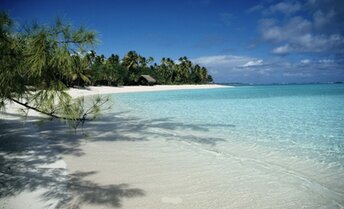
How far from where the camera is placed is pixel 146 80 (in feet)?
208

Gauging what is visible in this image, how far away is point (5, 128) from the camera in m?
8.22

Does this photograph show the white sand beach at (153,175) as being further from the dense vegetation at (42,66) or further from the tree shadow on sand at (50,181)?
the dense vegetation at (42,66)

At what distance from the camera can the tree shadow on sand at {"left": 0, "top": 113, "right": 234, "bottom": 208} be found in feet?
13.1

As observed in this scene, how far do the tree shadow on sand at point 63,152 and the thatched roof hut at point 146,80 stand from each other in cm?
5228

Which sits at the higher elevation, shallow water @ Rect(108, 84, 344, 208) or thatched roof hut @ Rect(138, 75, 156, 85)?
thatched roof hut @ Rect(138, 75, 156, 85)

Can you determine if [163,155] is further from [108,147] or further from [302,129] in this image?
[302,129]

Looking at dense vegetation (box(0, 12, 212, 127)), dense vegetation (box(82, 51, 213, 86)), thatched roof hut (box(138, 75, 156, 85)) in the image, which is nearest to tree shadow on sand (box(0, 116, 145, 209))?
dense vegetation (box(0, 12, 212, 127))

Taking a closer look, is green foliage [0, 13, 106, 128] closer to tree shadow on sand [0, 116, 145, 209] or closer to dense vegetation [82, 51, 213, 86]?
tree shadow on sand [0, 116, 145, 209]

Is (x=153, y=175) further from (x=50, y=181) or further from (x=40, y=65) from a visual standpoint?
(x=40, y=65)

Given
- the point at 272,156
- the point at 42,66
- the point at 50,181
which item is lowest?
the point at 272,156

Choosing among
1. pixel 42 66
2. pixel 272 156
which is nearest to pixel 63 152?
pixel 42 66

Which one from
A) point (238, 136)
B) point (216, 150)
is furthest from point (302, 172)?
point (238, 136)

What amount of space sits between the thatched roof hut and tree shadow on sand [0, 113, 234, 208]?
Answer: 52277 mm

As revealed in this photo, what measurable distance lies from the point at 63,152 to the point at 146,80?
189ft
